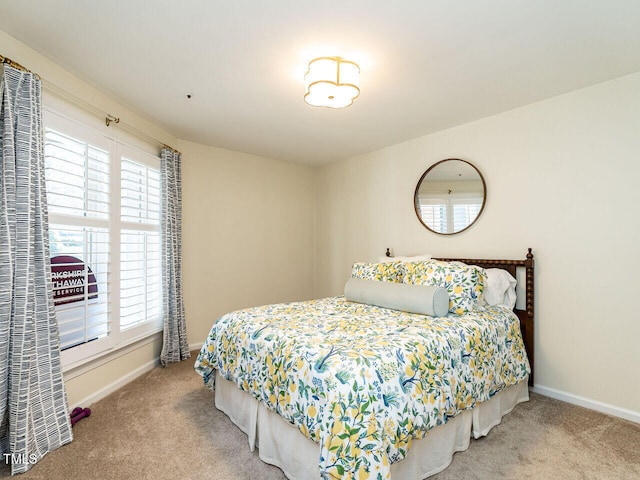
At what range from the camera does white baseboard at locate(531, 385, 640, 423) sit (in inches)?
91.7

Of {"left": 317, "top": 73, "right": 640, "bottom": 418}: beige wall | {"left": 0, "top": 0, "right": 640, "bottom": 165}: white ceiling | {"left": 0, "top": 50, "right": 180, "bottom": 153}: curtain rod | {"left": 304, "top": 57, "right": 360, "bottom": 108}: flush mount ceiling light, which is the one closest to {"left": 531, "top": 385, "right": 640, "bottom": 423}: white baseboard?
{"left": 317, "top": 73, "right": 640, "bottom": 418}: beige wall

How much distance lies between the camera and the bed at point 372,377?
1439 millimetres

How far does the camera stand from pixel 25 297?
1.86 meters

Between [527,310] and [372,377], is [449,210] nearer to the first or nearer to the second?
[527,310]

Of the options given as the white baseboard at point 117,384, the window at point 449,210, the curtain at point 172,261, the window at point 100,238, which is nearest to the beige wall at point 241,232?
the curtain at point 172,261

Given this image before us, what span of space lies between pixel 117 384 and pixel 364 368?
7.86 ft

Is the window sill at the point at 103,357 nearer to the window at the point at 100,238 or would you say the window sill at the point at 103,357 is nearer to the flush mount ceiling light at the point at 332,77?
the window at the point at 100,238

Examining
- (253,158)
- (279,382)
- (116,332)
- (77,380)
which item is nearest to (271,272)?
(253,158)

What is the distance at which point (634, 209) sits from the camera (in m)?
2.34

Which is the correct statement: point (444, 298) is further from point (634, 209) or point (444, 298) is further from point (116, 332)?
point (116, 332)

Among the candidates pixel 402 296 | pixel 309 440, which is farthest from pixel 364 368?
pixel 402 296

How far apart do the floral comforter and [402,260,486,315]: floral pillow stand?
4.3 inches

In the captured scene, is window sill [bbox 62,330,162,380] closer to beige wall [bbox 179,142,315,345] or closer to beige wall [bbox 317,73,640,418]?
beige wall [bbox 179,142,315,345]

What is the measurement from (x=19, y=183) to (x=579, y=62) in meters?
3.53
